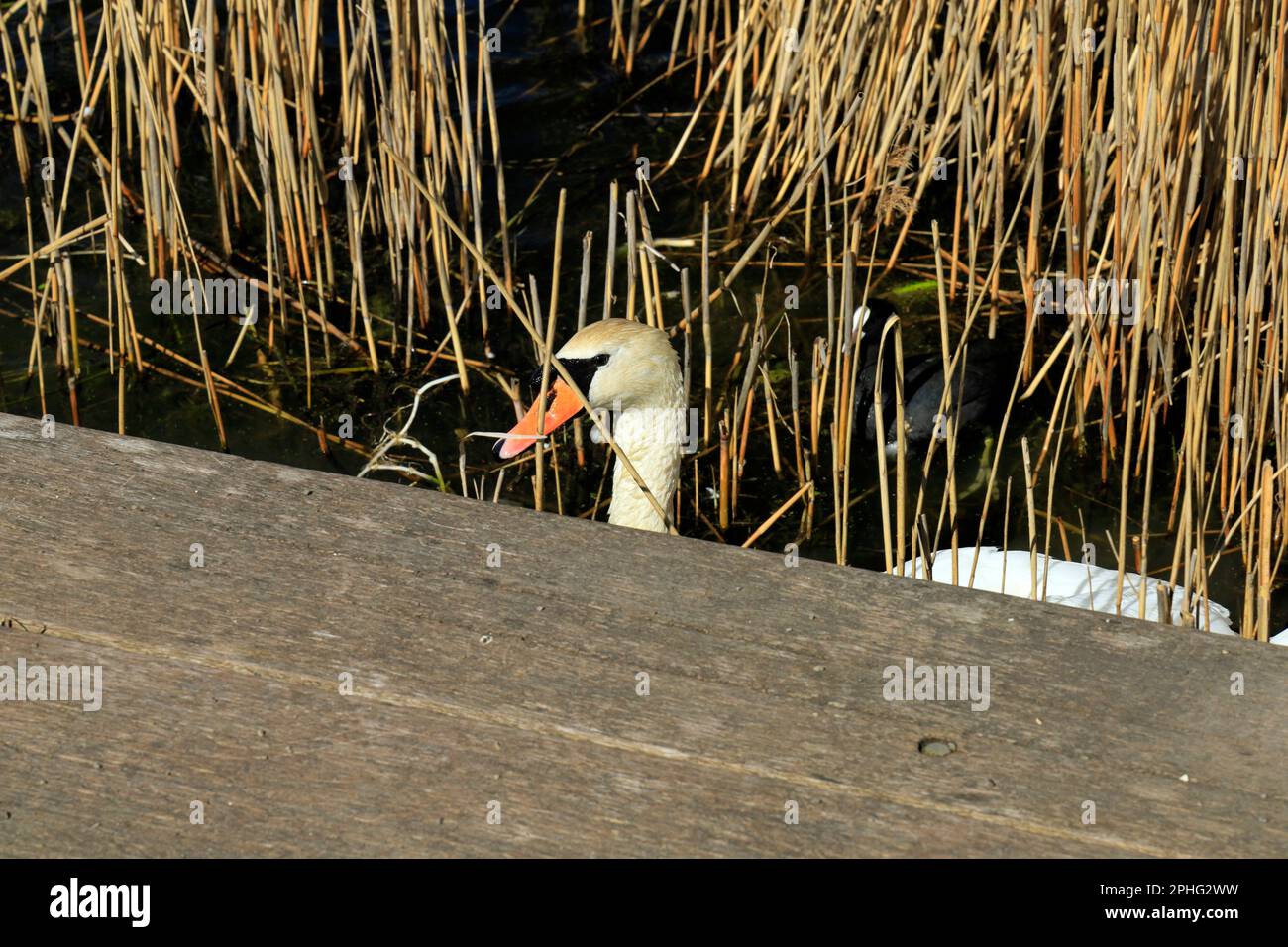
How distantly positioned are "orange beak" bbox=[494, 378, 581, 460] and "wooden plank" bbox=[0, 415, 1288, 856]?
5.33ft

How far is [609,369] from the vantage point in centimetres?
367

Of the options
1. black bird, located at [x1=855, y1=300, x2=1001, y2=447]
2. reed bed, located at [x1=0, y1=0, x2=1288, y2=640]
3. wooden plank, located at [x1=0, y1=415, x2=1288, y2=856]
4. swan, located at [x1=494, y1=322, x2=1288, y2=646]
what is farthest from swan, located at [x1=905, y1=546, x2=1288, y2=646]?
wooden plank, located at [x1=0, y1=415, x2=1288, y2=856]

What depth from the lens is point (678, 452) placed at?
3818mm

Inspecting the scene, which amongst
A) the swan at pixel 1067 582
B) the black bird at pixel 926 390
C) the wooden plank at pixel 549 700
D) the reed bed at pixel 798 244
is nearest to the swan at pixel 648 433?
the swan at pixel 1067 582

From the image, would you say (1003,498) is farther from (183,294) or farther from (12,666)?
(12,666)

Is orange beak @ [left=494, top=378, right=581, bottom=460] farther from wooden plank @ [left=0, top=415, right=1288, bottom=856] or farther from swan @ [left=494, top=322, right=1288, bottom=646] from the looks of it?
wooden plank @ [left=0, top=415, right=1288, bottom=856]

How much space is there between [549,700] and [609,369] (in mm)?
2092

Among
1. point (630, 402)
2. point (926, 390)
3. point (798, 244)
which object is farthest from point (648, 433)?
point (798, 244)

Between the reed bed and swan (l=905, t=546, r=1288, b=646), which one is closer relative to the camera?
swan (l=905, t=546, r=1288, b=646)

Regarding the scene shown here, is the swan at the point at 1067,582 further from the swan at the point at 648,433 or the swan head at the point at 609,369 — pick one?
the swan head at the point at 609,369

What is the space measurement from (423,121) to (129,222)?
1.40 m

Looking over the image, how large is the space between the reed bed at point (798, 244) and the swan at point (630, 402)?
0.13 m

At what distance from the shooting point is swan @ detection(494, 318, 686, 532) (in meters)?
3.67

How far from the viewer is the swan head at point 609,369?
3.66 m
